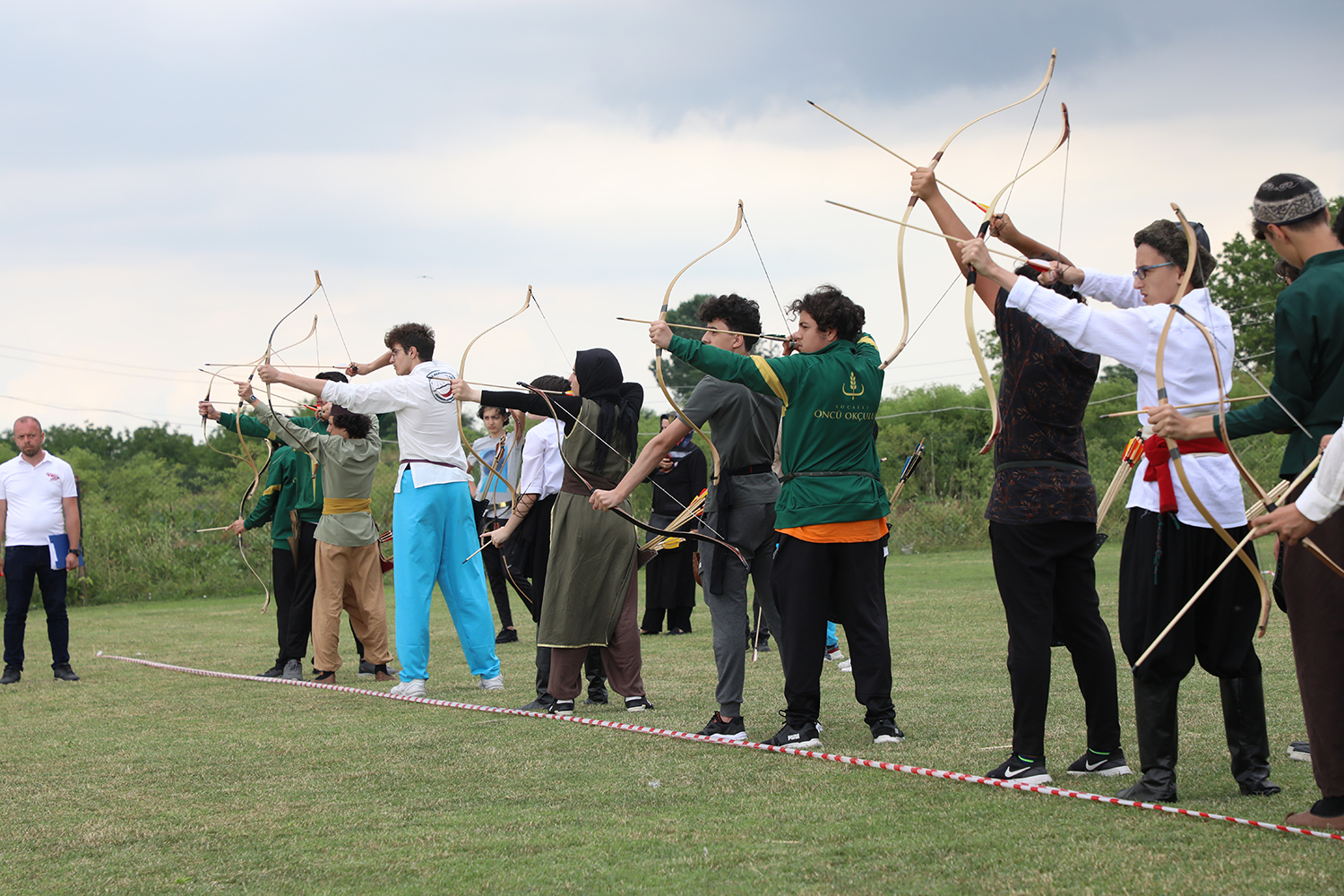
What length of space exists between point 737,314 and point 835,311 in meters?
0.68

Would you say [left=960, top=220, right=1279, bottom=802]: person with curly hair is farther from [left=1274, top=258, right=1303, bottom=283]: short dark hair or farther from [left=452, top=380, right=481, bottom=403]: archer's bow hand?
[left=452, top=380, right=481, bottom=403]: archer's bow hand

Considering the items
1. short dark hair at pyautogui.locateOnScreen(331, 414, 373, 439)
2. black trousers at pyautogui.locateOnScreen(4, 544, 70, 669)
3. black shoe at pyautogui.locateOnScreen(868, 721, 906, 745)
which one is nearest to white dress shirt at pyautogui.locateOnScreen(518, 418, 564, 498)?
short dark hair at pyautogui.locateOnScreen(331, 414, 373, 439)

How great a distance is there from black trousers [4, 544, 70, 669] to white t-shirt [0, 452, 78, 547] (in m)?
0.09

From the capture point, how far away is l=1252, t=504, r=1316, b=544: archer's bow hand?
9.57ft

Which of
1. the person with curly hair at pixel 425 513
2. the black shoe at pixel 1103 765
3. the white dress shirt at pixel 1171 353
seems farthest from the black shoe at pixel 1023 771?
the person with curly hair at pixel 425 513

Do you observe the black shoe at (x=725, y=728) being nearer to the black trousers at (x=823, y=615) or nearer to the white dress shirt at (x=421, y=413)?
the black trousers at (x=823, y=615)

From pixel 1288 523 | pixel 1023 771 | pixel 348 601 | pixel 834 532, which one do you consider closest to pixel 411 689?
pixel 348 601

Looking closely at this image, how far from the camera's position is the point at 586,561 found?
5762 mm

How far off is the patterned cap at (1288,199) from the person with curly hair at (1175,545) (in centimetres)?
25

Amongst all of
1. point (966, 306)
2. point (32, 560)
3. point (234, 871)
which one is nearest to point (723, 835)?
point (234, 871)

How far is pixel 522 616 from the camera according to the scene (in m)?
12.4

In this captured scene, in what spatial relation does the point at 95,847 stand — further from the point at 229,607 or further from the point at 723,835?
the point at 229,607

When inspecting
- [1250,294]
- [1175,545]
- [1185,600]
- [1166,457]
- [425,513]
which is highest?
[1250,294]

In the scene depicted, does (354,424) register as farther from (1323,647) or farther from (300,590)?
(1323,647)
